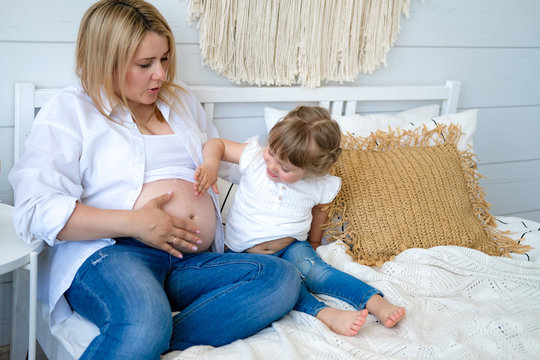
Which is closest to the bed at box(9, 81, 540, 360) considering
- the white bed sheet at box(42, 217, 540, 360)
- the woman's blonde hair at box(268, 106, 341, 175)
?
the white bed sheet at box(42, 217, 540, 360)

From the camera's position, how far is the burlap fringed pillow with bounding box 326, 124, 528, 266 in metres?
1.50

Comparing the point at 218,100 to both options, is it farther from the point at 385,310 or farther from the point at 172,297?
the point at 385,310

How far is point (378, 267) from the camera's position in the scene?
147 centimetres

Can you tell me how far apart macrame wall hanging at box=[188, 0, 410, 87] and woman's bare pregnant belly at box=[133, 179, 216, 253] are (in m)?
0.44

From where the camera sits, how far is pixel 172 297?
49.1 inches

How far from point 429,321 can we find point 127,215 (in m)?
0.73

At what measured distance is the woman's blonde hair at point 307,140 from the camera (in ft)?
4.13

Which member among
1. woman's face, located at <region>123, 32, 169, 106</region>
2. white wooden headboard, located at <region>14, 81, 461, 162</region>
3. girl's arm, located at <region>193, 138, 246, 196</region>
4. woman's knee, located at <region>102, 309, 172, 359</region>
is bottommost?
woman's knee, located at <region>102, 309, 172, 359</region>

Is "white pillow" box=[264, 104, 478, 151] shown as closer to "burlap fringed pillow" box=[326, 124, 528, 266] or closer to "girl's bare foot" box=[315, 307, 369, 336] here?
"burlap fringed pillow" box=[326, 124, 528, 266]

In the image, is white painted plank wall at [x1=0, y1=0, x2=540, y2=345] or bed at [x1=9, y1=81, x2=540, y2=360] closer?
bed at [x1=9, y1=81, x2=540, y2=360]

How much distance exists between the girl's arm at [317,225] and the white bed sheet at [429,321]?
6 cm

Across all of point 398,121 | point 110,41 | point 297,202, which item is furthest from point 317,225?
point 110,41

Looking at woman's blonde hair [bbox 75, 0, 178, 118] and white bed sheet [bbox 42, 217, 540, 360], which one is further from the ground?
woman's blonde hair [bbox 75, 0, 178, 118]

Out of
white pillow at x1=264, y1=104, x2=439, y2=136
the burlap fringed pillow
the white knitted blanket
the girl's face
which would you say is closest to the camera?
the white knitted blanket
